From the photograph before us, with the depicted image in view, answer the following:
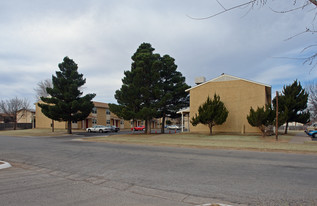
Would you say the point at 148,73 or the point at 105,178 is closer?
the point at 105,178

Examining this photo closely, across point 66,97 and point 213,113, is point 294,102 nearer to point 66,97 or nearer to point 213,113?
point 213,113

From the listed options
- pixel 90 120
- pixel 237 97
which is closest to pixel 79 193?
pixel 237 97

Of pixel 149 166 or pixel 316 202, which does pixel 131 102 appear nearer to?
pixel 149 166

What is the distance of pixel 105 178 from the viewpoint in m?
7.18

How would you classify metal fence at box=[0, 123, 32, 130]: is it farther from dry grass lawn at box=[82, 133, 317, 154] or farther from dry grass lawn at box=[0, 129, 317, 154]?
dry grass lawn at box=[82, 133, 317, 154]

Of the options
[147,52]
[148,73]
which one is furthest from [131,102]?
[147,52]

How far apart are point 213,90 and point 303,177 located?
2265 cm

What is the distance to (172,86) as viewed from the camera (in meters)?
31.7

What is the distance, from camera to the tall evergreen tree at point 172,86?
103ft

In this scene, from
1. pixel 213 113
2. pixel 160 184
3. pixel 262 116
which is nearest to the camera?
pixel 160 184

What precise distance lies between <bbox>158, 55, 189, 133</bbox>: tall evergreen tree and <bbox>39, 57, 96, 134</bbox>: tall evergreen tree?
38.1ft

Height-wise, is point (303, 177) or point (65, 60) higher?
point (65, 60)

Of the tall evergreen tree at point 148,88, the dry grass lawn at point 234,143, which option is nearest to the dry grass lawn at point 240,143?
the dry grass lawn at point 234,143

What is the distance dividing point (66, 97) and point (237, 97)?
23.3 m
